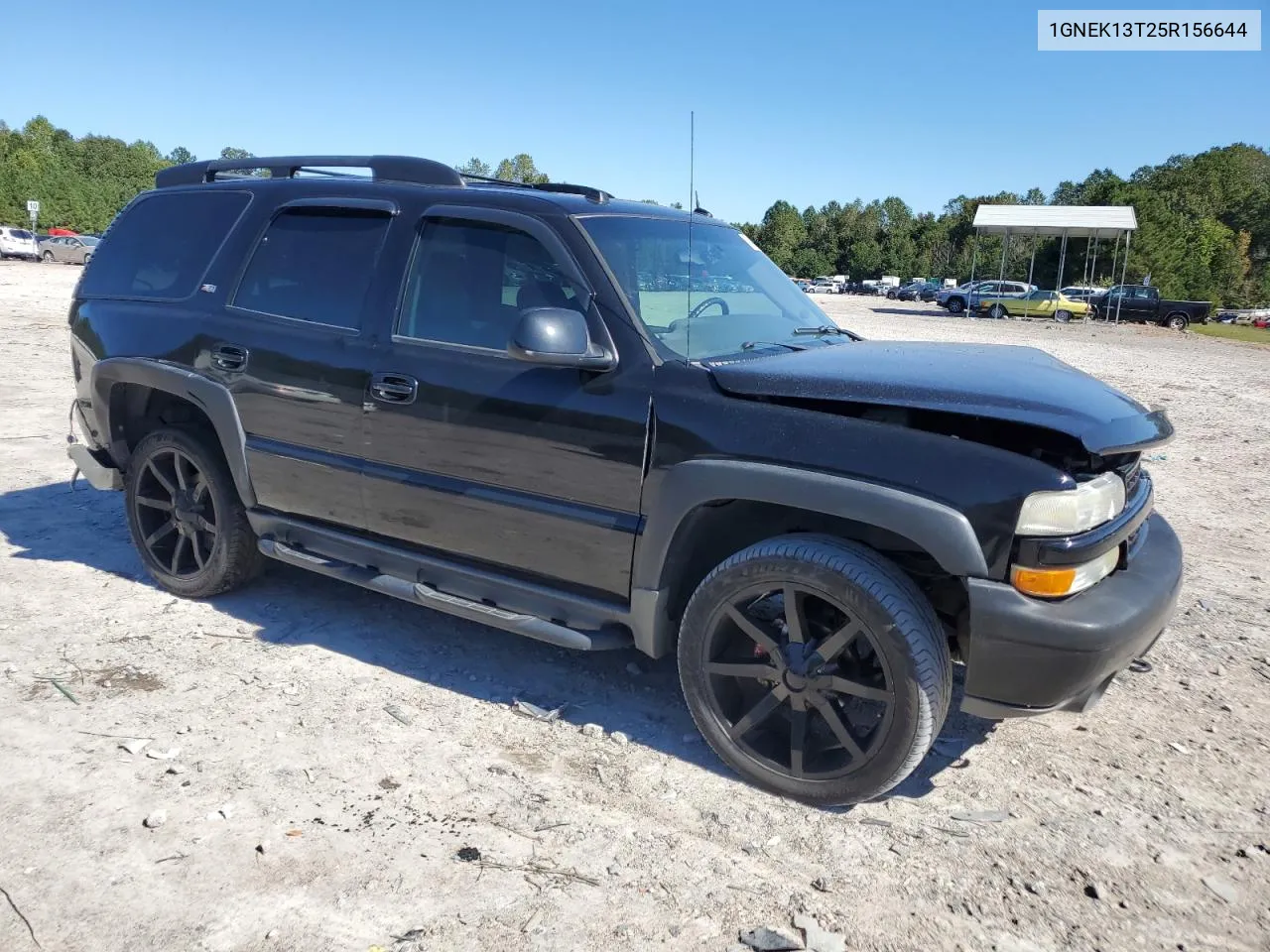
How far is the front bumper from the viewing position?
2.73 metres

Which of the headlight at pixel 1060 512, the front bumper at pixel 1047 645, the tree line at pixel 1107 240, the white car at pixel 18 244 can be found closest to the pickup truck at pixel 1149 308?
the tree line at pixel 1107 240

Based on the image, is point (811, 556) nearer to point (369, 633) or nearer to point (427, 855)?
point (427, 855)

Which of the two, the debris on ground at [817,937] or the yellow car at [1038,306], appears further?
the yellow car at [1038,306]

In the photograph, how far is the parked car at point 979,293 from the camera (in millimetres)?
40781

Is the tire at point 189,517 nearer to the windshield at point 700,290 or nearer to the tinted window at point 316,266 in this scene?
the tinted window at point 316,266

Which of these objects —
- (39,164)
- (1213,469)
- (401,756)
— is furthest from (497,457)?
(39,164)

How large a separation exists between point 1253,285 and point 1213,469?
75.9 metres

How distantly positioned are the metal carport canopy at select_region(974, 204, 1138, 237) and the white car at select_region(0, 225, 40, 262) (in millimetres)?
42180

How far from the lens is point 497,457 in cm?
353

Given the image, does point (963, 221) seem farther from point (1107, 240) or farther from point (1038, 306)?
point (1038, 306)

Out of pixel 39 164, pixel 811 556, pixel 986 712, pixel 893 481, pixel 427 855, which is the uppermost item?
pixel 39 164

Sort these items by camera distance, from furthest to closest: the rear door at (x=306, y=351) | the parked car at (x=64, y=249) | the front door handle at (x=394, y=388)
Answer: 1. the parked car at (x=64, y=249)
2. the rear door at (x=306, y=351)
3. the front door handle at (x=394, y=388)

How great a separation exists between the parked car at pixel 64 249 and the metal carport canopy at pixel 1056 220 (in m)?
40.0

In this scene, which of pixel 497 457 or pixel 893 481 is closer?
pixel 893 481
